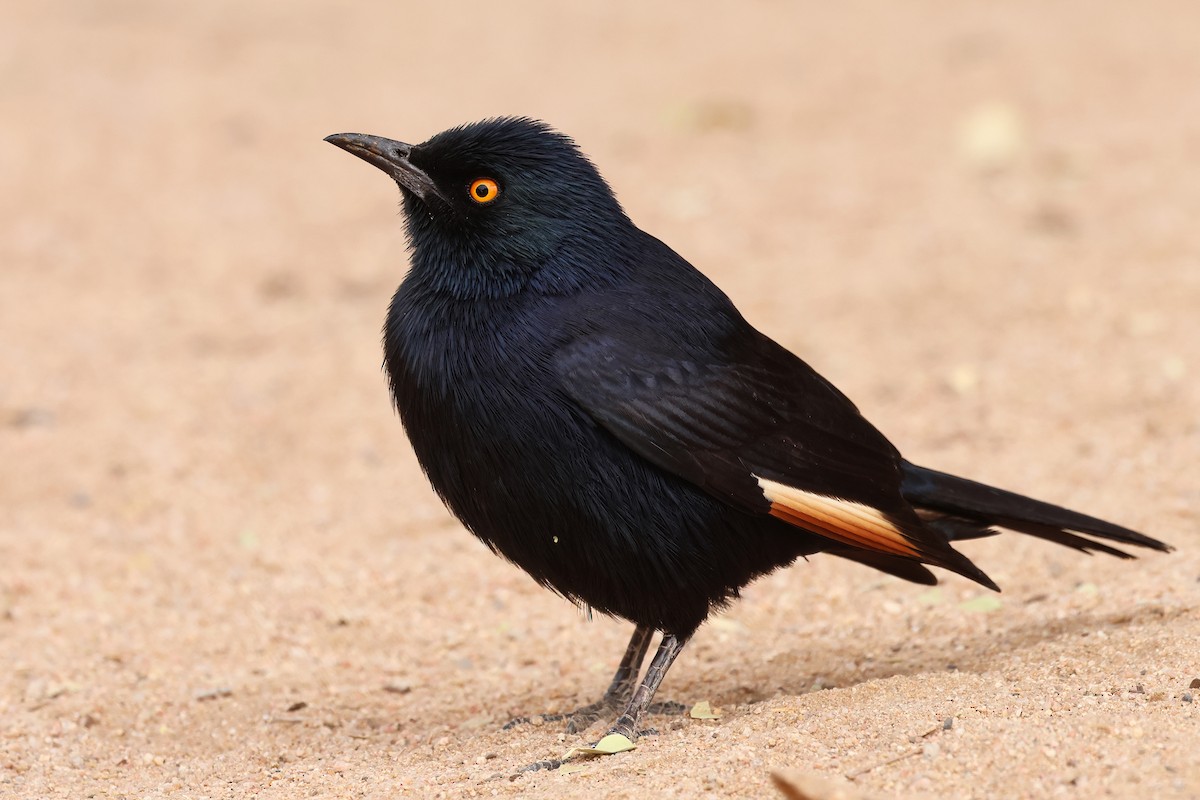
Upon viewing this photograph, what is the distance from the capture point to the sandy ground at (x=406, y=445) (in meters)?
4.39

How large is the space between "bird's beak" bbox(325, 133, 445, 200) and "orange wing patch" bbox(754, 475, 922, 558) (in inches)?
51.6

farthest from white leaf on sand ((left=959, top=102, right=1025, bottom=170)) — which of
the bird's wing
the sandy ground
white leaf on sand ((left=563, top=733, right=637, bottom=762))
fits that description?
white leaf on sand ((left=563, top=733, right=637, bottom=762))

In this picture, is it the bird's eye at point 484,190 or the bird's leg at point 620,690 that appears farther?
the bird's leg at point 620,690

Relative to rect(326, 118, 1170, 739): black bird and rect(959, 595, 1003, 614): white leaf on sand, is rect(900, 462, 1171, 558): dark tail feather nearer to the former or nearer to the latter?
rect(326, 118, 1170, 739): black bird

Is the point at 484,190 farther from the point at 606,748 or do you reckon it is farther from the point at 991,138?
the point at 991,138

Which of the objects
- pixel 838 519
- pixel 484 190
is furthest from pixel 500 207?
pixel 838 519

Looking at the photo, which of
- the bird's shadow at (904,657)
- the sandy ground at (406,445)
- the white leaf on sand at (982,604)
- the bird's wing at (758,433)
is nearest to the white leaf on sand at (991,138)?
the sandy ground at (406,445)

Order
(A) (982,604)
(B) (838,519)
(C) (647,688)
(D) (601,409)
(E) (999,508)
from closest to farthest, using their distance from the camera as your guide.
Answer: (D) (601,409), (B) (838,519), (C) (647,688), (E) (999,508), (A) (982,604)

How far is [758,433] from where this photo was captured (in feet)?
14.6

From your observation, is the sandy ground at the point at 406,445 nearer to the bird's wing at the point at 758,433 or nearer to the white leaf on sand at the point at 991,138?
the white leaf on sand at the point at 991,138

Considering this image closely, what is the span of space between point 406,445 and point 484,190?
3146 mm

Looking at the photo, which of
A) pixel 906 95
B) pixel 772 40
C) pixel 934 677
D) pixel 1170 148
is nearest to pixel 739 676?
pixel 934 677

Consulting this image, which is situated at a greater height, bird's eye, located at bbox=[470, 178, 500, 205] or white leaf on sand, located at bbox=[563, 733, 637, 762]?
bird's eye, located at bbox=[470, 178, 500, 205]

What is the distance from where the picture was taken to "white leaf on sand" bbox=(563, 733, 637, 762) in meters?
4.22
